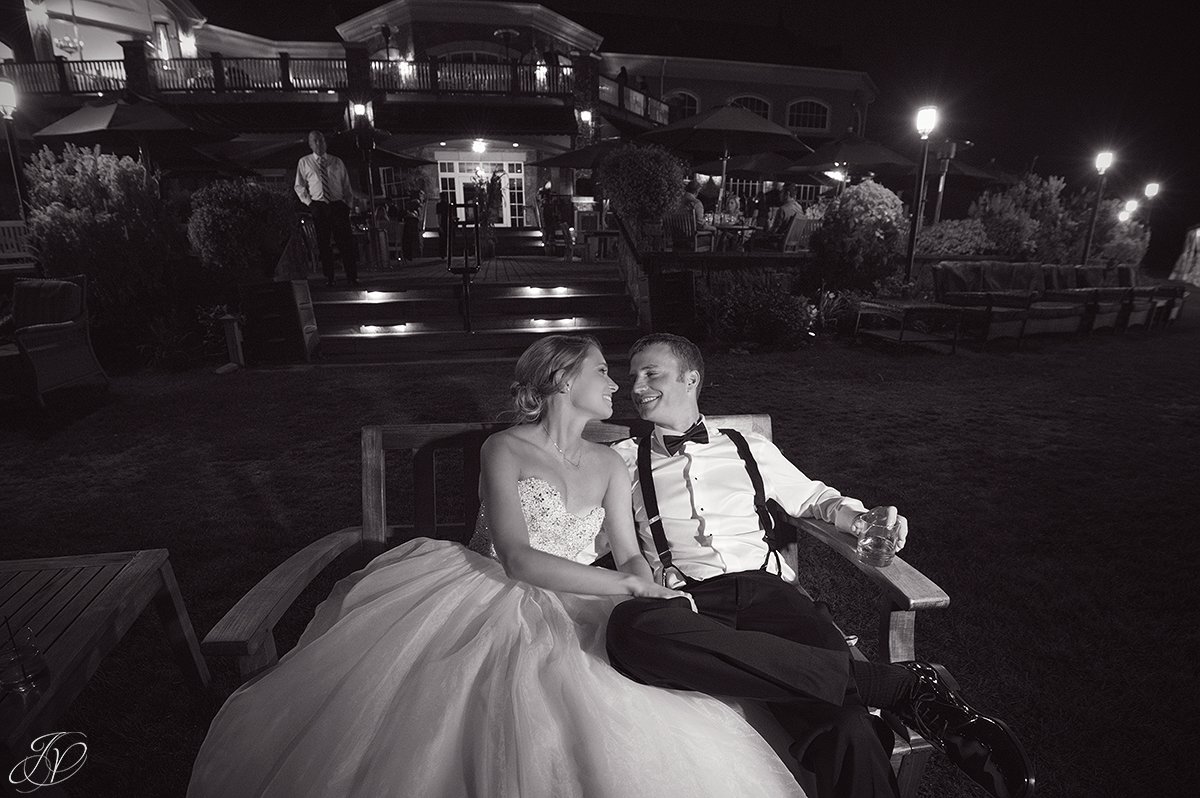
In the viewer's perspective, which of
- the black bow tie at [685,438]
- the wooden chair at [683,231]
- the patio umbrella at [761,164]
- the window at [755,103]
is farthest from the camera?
the window at [755,103]

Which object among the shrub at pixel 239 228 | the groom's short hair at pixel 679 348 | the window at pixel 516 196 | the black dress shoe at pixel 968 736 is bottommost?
the black dress shoe at pixel 968 736

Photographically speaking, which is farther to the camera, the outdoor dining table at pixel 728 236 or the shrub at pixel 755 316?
the outdoor dining table at pixel 728 236

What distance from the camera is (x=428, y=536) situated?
2859 millimetres

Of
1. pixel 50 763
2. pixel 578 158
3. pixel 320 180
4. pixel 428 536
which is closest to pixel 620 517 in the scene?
pixel 428 536

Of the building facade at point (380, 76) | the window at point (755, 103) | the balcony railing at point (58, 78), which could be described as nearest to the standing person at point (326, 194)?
the building facade at point (380, 76)

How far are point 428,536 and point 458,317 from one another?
315 inches

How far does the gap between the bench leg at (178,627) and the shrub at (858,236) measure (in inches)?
443

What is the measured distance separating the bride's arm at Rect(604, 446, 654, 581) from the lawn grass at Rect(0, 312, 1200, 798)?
1.45 m

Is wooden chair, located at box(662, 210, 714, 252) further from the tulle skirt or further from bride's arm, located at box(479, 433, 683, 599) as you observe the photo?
the tulle skirt

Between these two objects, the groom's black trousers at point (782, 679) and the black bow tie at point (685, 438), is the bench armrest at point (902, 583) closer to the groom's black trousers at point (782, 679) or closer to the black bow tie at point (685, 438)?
the groom's black trousers at point (782, 679)

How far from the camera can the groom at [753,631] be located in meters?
1.78

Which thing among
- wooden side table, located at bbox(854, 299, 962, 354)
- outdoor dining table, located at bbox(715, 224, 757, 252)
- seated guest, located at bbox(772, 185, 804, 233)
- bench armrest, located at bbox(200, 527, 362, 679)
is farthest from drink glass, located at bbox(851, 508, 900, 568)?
seated guest, located at bbox(772, 185, 804, 233)

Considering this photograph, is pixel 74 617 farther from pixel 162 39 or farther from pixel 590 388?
pixel 162 39

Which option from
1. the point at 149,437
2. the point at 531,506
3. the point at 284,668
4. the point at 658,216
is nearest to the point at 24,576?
the point at 284,668
